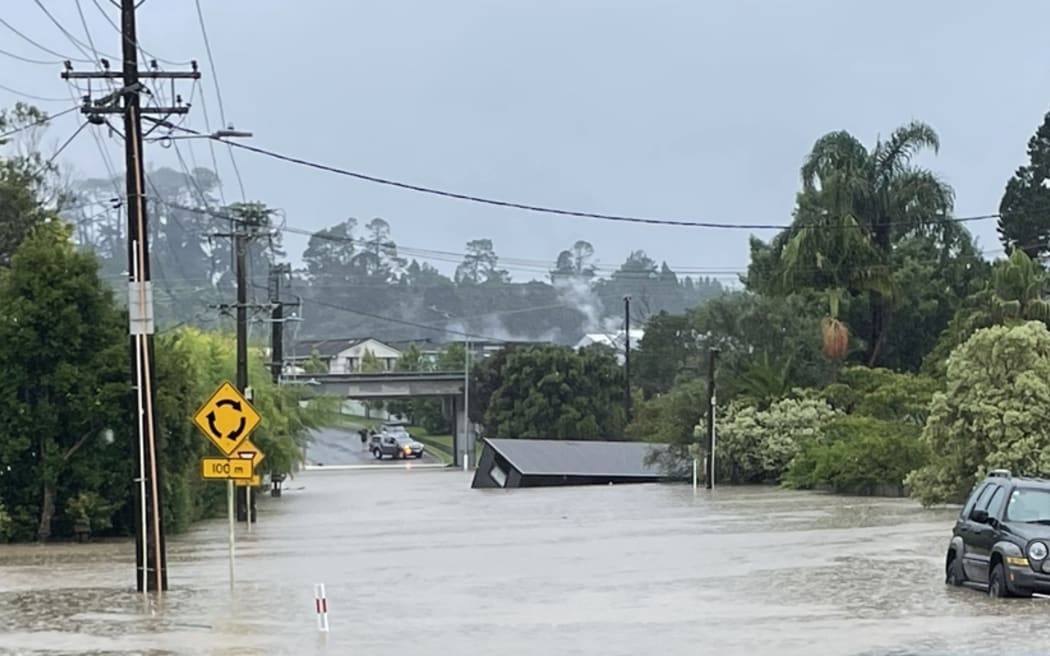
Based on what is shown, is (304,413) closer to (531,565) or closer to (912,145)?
(912,145)

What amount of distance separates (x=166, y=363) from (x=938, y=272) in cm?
5535

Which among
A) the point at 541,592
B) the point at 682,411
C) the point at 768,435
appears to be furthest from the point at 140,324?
the point at 682,411

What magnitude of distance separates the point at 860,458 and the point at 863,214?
25.0 m

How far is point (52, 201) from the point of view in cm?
6275

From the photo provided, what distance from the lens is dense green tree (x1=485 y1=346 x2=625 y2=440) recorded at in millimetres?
102875

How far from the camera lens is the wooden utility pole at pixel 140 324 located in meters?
25.2

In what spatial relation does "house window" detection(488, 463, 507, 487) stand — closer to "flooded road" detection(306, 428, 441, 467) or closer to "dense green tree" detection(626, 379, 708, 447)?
"dense green tree" detection(626, 379, 708, 447)

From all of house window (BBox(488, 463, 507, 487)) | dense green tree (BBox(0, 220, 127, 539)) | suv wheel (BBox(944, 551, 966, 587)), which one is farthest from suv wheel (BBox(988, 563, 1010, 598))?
house window (BBox(488, 463, 507, 487))

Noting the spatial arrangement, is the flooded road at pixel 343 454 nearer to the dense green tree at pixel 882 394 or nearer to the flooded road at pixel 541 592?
the dense green tree at pixel 882 394

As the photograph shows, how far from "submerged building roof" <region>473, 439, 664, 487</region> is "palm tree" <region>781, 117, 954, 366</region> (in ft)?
39.1

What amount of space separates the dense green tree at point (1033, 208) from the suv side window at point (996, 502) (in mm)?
63857

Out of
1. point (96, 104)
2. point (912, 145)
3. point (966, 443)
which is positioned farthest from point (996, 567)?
point (912, 145)

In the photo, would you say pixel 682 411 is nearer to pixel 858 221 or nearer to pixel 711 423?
pixel 711 423

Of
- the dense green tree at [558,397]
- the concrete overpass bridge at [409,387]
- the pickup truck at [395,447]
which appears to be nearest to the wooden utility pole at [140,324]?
the dense green tree at [558,397]
